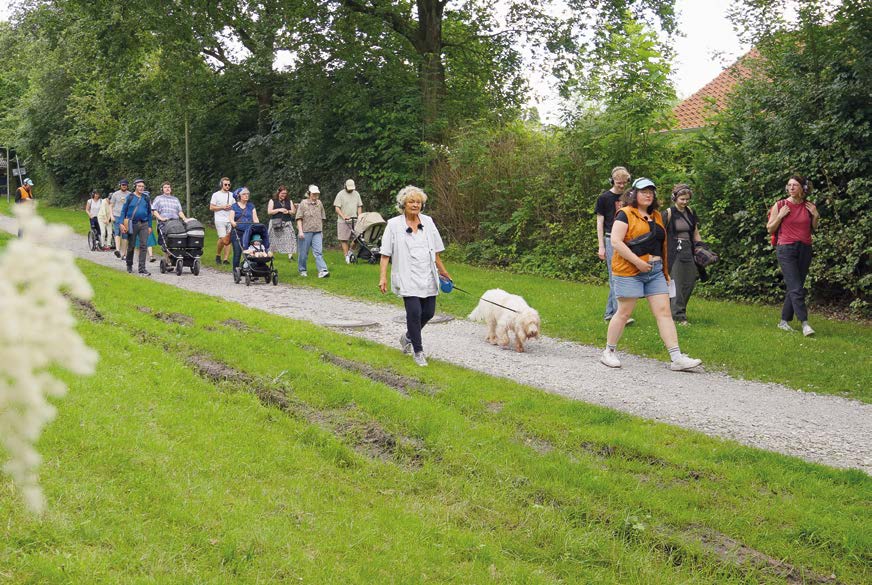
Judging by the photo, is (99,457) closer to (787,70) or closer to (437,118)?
(787,70)

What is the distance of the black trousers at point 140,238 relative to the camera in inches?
683

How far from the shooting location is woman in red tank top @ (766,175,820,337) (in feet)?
36.8

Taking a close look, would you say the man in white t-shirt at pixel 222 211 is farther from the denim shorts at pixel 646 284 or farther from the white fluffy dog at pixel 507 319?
the denim shorts at pixel 646 284

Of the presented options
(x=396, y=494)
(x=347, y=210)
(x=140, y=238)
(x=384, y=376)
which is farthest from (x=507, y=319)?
(x=347, y=210)

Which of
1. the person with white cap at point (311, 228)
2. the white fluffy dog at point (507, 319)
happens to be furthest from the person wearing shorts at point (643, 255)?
the person with white cap at point (311, 228)

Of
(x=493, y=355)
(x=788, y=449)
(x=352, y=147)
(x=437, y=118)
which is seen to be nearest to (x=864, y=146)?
(x=493, y=355)

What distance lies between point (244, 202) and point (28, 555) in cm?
1435

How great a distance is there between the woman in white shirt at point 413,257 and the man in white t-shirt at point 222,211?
9595 mm

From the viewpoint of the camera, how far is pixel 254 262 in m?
16.9

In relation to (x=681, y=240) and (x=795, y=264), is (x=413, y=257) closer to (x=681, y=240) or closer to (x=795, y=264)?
(x=681, y=240)

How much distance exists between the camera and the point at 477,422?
6.80m

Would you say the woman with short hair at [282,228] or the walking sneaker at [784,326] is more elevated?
the woman with short hair at [282,228]

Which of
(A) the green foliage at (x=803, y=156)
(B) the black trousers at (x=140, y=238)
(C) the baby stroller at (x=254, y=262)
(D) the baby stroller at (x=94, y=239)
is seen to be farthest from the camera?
(D) the baby stroller at (x=94, y=239)

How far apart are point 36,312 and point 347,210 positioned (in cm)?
2027
